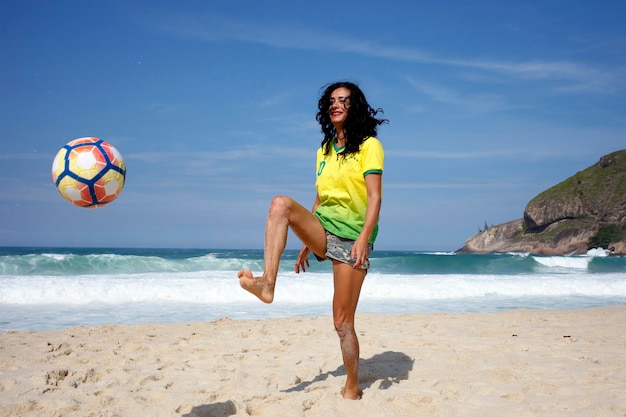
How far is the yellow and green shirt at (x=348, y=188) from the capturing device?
10.9 feet

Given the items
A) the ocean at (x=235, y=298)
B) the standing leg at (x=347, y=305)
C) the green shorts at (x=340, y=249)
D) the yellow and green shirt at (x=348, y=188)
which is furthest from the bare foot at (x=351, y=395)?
the ocean at (x=235, y=298)

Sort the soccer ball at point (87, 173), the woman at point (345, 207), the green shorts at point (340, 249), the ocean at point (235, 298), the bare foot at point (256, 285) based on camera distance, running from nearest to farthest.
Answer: the bare foot at point (256, 285), the woman at point (345, 207), the green shorts at point (340, 249), the soccer ball at point (87, 173), the ocean at point (235, 298)

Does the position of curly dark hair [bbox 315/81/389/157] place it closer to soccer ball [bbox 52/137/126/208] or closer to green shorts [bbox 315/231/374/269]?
green shorts [bbox 315/231/374/269]

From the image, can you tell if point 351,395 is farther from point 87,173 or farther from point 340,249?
point 87,173

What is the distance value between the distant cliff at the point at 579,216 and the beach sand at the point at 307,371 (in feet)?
182

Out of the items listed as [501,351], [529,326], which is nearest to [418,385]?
[501,351]

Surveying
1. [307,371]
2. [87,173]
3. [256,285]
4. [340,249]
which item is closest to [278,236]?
[256,285]

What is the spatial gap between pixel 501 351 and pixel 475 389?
5.23 feet

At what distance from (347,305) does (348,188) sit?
782mm

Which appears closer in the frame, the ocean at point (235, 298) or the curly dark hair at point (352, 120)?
the curly dark hair at point (352, 120)

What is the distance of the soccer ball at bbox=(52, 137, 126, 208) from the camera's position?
158 inches

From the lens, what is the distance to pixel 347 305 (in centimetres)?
343

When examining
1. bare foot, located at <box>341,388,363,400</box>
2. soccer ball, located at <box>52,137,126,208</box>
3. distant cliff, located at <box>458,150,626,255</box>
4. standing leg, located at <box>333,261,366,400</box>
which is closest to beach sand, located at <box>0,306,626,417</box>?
bare foot, located at <box>341,388,363,400</box>

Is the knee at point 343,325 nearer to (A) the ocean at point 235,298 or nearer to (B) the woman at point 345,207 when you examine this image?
(B) the woman at point 345,207
